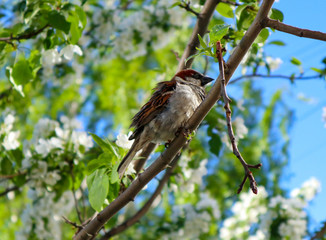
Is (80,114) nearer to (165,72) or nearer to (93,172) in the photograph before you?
(165,72)

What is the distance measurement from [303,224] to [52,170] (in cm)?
230

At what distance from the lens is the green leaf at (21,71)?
2.87 metres

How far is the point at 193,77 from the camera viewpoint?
10.5 ft

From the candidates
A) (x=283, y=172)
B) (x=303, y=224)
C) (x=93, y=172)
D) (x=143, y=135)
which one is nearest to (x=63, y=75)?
(x=143, y=135)

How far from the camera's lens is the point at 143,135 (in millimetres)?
2664

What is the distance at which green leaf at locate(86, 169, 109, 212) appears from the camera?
1.82 metres

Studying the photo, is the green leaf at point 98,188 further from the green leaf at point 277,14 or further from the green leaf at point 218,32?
A: the green leaf at point 277,14

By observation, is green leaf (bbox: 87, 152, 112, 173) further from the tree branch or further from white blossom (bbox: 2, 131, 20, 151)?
white blossom (bbox: 2, 131, 20, 151)

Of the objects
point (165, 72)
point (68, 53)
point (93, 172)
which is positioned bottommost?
point (93, 172)

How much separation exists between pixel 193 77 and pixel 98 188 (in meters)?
1.58

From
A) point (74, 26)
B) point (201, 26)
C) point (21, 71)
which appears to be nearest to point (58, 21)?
point (74, 26)

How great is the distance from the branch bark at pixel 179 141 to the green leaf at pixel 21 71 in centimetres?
128

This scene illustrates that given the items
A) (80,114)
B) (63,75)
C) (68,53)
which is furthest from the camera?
(80,114)

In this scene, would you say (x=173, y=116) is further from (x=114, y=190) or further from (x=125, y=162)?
(x=114, y=190)
